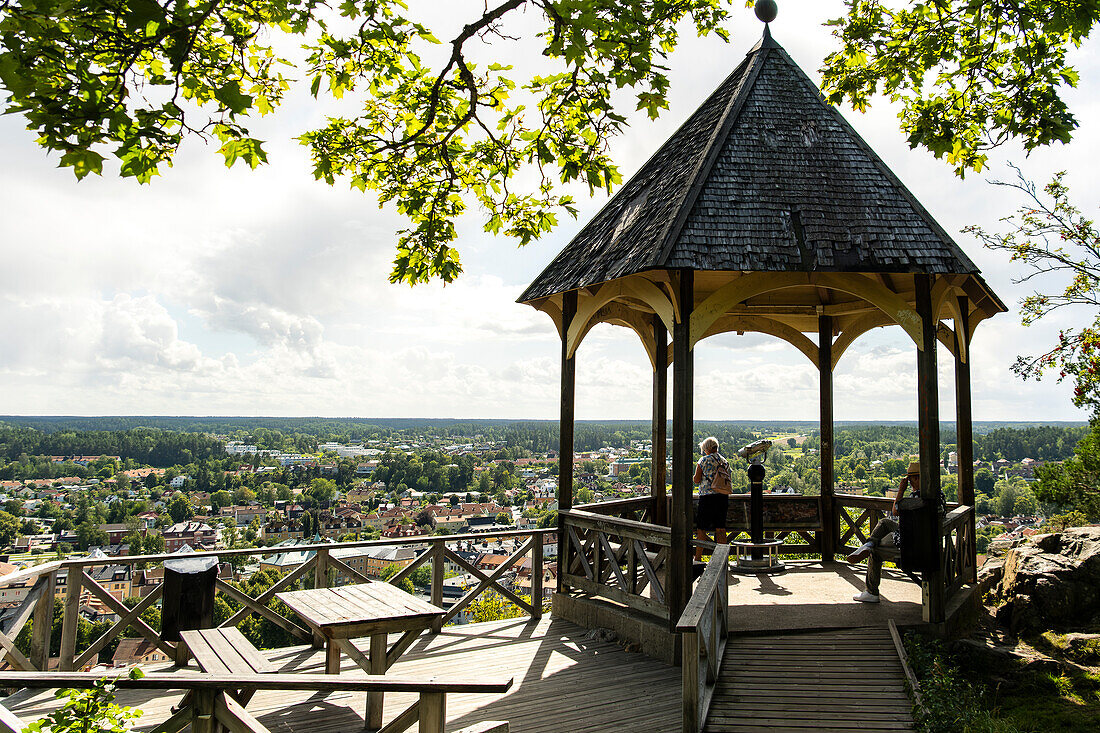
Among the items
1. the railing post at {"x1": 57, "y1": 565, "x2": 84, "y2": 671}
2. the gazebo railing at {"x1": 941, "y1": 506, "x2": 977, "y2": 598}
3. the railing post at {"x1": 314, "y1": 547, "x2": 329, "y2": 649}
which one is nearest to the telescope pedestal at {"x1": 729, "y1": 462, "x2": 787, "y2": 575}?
the gazebo railing at {"x1": 941, "y1": 506, "x2": 977, "y2": 598}

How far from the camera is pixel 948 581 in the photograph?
7406mm

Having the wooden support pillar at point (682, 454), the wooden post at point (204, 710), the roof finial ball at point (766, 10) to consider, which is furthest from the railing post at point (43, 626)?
the roof finial ball at point (766, 10)

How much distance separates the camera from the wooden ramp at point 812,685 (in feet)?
16.5

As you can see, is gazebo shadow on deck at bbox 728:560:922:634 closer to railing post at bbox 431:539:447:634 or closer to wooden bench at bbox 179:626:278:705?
railing post at bbox 431:539:447:634

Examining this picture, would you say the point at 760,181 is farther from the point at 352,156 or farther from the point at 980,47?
the point at 352,156

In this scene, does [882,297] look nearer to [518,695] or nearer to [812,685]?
[812,685]

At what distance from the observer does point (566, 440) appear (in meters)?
8.51

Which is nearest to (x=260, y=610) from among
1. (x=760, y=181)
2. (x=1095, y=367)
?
(x=760, y=181)

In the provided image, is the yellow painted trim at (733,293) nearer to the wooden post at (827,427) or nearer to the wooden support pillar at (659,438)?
the wooden support pillar at (659,438)

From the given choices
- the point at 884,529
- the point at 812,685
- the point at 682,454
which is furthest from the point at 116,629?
the point at 884,529

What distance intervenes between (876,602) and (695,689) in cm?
363

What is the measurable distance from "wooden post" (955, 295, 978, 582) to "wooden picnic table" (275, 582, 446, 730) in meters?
6.78

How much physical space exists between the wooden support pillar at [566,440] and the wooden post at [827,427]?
4.13m

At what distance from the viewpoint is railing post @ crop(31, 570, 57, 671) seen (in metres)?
6.18
